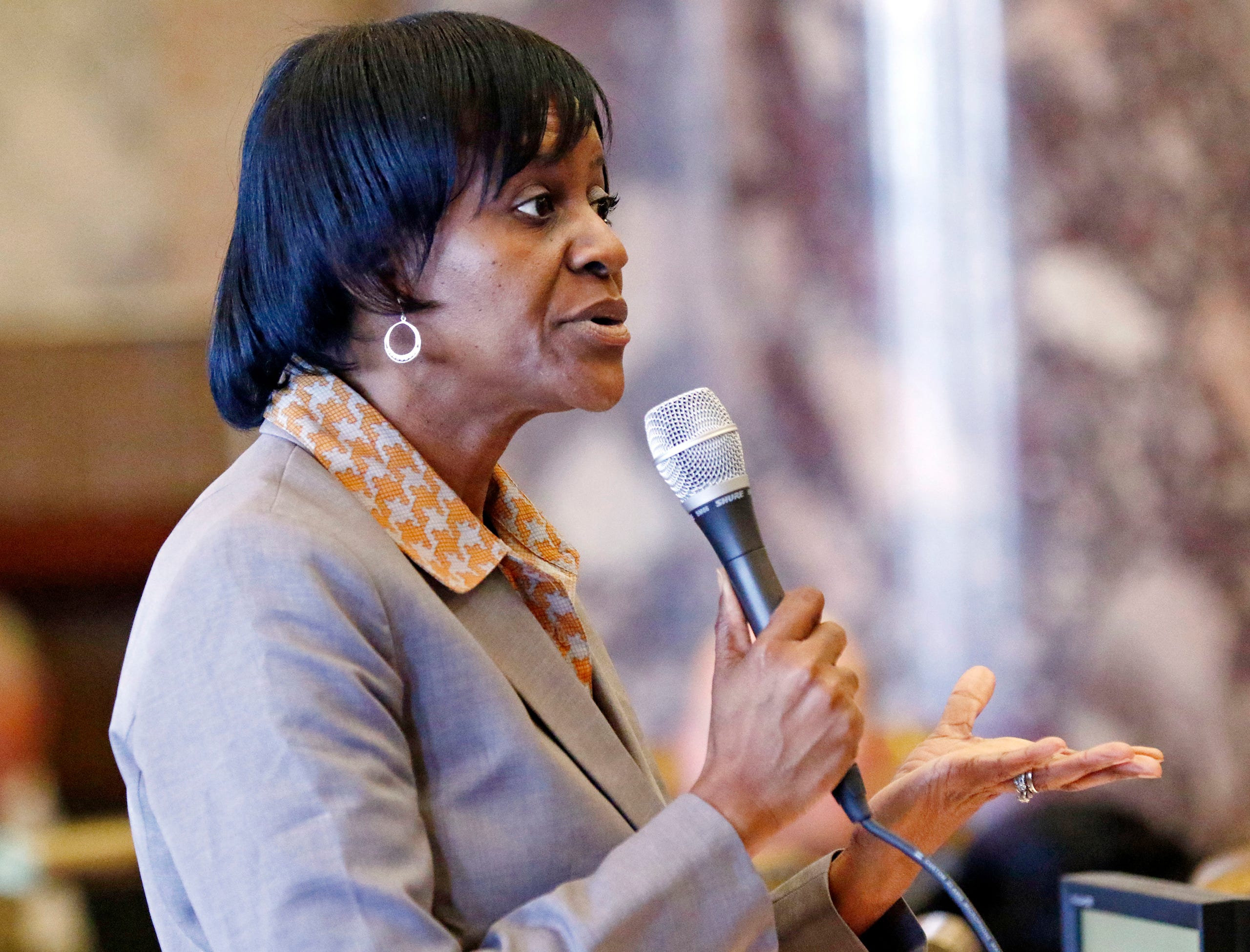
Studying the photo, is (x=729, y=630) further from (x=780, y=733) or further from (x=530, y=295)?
(x=530, y=295)

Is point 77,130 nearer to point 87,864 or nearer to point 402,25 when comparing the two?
point 87,864

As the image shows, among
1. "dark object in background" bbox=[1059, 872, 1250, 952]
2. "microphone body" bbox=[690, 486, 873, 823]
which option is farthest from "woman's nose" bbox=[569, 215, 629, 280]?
"dark object in background" bbox=[1059, 872, 1250, 952]

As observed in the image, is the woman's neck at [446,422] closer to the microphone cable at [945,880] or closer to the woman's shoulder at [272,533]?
the woman's shoulder at [272,533]

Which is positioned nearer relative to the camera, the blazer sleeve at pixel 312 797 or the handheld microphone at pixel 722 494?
the blazer sleeve at pixel 312 797

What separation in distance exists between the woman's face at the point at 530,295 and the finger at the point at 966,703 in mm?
535

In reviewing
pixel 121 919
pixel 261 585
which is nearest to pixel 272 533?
pixel 261 585

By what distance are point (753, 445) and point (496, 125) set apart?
6.20ft

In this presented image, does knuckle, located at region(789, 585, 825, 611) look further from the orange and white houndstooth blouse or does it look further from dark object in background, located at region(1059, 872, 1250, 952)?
dark object in background, located at region(1059, 872, 1250, 952)

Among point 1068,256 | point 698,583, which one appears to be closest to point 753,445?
point 698,583

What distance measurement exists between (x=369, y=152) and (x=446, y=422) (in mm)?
264

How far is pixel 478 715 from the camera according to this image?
3.85 ft

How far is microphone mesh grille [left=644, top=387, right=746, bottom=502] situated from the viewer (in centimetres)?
123

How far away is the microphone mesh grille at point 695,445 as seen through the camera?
4.04 feet

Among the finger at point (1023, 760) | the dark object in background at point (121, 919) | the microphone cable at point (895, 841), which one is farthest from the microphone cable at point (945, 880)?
the dark object in background at point (121, 919)
